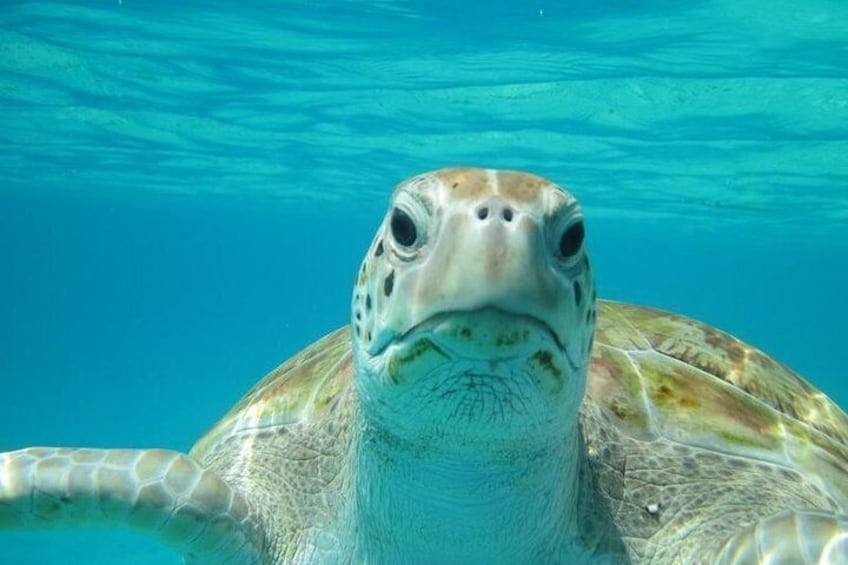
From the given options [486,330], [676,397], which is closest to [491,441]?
[486,330]

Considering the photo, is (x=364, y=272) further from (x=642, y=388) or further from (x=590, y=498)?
(x=642, y=388)

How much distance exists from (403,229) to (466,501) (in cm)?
91

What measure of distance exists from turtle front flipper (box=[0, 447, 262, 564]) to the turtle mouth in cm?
153

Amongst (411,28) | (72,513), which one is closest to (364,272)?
(72,513)

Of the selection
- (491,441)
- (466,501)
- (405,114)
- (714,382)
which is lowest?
(466,501)

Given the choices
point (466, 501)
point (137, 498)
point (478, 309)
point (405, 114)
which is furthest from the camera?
point (405, 114)

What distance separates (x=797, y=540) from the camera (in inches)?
91.0

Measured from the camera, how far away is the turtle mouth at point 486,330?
Result: 1.89m

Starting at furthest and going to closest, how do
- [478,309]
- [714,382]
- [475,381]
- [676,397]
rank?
[714,382], [676,397], [475,381], [478,309]

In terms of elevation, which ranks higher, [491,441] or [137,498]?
[491,441]

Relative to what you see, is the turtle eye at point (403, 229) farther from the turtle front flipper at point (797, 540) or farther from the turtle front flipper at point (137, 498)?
the turtle front flipper at point (137, 498)

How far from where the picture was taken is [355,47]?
16375mm

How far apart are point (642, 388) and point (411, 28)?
513 inches

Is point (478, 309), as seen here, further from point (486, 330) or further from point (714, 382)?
point (714, 382)
